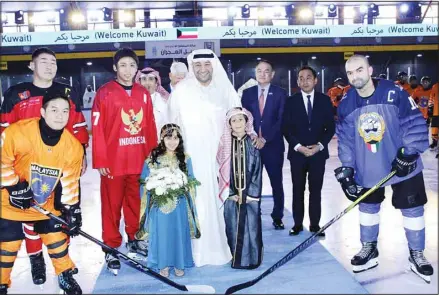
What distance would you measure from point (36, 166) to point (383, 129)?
6.65 ft

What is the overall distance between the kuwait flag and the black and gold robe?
31.2 feet

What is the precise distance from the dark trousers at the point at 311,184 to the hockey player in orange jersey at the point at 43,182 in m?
1.87

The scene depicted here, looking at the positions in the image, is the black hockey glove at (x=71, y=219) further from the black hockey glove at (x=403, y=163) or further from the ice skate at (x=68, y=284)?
the black hockey glove at (x=403, y=163)

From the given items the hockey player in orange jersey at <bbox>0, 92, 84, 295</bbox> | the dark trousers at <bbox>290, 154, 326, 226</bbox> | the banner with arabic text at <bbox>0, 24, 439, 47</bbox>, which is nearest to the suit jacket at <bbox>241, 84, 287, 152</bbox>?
the dark trousers at <bbox>290, 154, 326, 226</bbox>

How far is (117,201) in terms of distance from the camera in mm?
3588

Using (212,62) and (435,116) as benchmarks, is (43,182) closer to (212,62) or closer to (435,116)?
(212,62)

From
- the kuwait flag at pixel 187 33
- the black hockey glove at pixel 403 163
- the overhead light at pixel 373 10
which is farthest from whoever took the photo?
the overhead light at pixel 373 10

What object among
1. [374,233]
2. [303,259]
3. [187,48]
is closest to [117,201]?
[303,259]

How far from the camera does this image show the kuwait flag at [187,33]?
12.6 m

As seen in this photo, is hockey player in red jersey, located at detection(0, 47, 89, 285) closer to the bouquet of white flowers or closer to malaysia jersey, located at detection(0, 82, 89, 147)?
malaysia jersey, located at detection(0, 82, 89, 147)

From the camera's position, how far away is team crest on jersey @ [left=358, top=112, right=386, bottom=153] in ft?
10.3

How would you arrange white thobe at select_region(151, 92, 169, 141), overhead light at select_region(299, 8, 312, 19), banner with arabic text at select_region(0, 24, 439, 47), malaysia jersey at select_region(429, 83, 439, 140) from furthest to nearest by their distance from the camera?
1. overhead light at select_region(299, 8, 312, 19)
2. banner with arabic text at select_region(0, 24, 439, 47)
3. malaysia jersey at select_region(429, 83, 439, 140)
4. white thobe at select_region(151, 92, 169, 141)

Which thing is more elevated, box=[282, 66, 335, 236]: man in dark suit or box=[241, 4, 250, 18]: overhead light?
box=[241, 4, 250, 18]: overhead light

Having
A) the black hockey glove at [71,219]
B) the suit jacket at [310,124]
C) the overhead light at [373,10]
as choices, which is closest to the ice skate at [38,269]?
the black hockey glove at [71,219]
